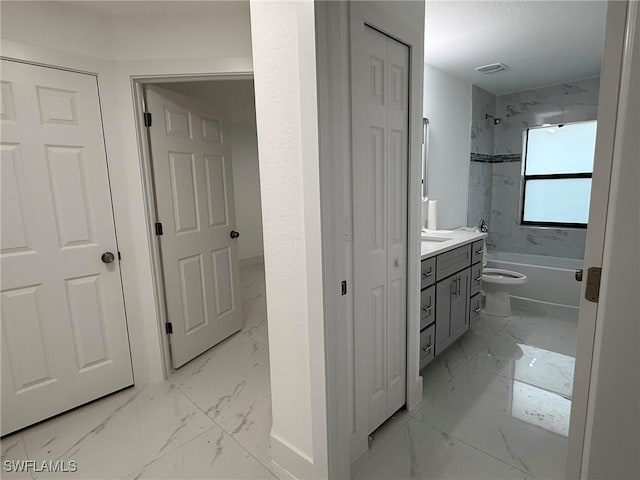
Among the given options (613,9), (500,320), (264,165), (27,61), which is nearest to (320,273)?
(264,165)

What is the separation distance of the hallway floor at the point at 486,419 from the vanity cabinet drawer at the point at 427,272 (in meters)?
0.70

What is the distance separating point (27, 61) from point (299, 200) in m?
1.72

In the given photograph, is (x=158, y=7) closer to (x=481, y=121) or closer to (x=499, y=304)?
(x=481, y=121)

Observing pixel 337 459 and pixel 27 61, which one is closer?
pixel 337 459

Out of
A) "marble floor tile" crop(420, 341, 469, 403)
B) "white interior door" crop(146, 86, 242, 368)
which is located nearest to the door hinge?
"marble floor tile" crop(420, 341, 469, 403)

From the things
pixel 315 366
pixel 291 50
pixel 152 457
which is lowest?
pixel 152 457

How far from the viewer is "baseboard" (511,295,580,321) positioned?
3259 mm

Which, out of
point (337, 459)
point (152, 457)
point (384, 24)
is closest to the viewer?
point (337, 459)

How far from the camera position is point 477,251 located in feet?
8.71

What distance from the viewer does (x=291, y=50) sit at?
1.21 meters

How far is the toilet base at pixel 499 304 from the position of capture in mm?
3238

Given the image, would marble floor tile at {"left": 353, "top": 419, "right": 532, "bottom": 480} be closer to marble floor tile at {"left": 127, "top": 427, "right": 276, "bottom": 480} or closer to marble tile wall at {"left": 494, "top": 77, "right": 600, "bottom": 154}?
marble floor tile at {"left": 127, "top": 427, "right": 276, "bottom": 480}

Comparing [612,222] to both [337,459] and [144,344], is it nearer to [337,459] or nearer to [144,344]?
[337,459]

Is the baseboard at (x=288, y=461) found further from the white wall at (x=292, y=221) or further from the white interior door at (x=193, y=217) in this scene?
the white interior door at (x=193, y=217)
